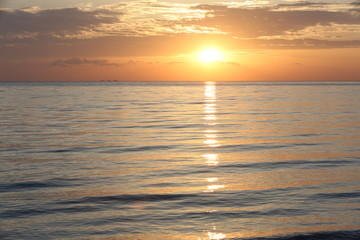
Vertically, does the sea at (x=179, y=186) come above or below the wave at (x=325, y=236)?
above

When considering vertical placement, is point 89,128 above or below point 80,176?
above

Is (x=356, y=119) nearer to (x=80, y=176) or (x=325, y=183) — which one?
(x=325, y=183)

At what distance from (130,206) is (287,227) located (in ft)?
12.1

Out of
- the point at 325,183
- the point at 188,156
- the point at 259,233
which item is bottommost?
the point at 259,233

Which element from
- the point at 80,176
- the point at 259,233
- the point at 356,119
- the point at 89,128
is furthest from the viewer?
the point at 356,119

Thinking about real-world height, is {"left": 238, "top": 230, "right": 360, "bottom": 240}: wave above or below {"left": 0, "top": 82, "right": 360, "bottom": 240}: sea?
below

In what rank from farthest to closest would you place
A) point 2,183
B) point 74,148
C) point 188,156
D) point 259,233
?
point 74,148
point 188,156
point 2,183
point 259,233

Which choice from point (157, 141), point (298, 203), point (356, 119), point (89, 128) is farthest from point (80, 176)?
point (356, 119)

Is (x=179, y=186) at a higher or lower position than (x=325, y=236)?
higher

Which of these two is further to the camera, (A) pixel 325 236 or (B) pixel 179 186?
(B) pixel 179 186

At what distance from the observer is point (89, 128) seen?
92.6 ft

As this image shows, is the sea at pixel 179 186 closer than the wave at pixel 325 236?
No

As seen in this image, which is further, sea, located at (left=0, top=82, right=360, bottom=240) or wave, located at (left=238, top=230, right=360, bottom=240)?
sea, located at (left=0, top=82, right=360, bottom=240)

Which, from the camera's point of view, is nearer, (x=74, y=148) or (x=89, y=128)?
(x=74, y=148)
